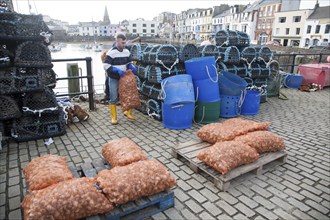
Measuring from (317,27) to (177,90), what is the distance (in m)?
46.8

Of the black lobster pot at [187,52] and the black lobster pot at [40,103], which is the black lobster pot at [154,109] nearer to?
the black lobster pot at [187,52]

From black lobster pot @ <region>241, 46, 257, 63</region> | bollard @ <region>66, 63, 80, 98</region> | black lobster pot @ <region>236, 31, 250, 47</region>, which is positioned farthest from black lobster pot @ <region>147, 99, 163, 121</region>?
black lobster pot @ <region>236, 31, 250, 47</region>

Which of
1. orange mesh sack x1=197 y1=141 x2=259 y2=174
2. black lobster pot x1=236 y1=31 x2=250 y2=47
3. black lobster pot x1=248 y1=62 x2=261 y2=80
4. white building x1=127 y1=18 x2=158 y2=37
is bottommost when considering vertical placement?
orange mesh sack x1=197 y1=141 x2=259 y2=174

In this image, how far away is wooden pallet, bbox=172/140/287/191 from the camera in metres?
3.14

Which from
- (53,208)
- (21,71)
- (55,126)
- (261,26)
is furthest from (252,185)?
(261,26)

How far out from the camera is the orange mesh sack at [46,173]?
2.40 meters

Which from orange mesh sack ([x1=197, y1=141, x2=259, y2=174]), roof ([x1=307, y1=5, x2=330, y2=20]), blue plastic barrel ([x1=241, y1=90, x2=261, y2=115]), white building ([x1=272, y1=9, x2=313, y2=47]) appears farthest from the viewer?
white building ([x1=272, y1=9, x2=313, y2=47])

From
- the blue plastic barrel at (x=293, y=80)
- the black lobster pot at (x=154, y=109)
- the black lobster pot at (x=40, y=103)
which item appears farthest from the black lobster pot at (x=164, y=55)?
the blue plastic barrel at (x=293, y=80)

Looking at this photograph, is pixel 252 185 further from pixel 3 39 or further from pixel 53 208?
pixel 3 39

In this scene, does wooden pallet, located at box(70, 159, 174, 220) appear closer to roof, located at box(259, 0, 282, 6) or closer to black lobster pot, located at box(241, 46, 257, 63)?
black lobster pot, located at box(241, 46, 257, 63)

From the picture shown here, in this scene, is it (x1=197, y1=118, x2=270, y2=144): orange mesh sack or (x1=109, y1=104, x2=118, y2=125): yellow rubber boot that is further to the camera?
(x1=109, y1=104, x2=118, y2=125): yellow rubber boot

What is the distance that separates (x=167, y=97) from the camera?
5.18 metres

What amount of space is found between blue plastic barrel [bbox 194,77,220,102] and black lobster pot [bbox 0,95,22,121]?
376 cm

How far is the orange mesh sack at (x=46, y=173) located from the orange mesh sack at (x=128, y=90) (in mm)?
2761
